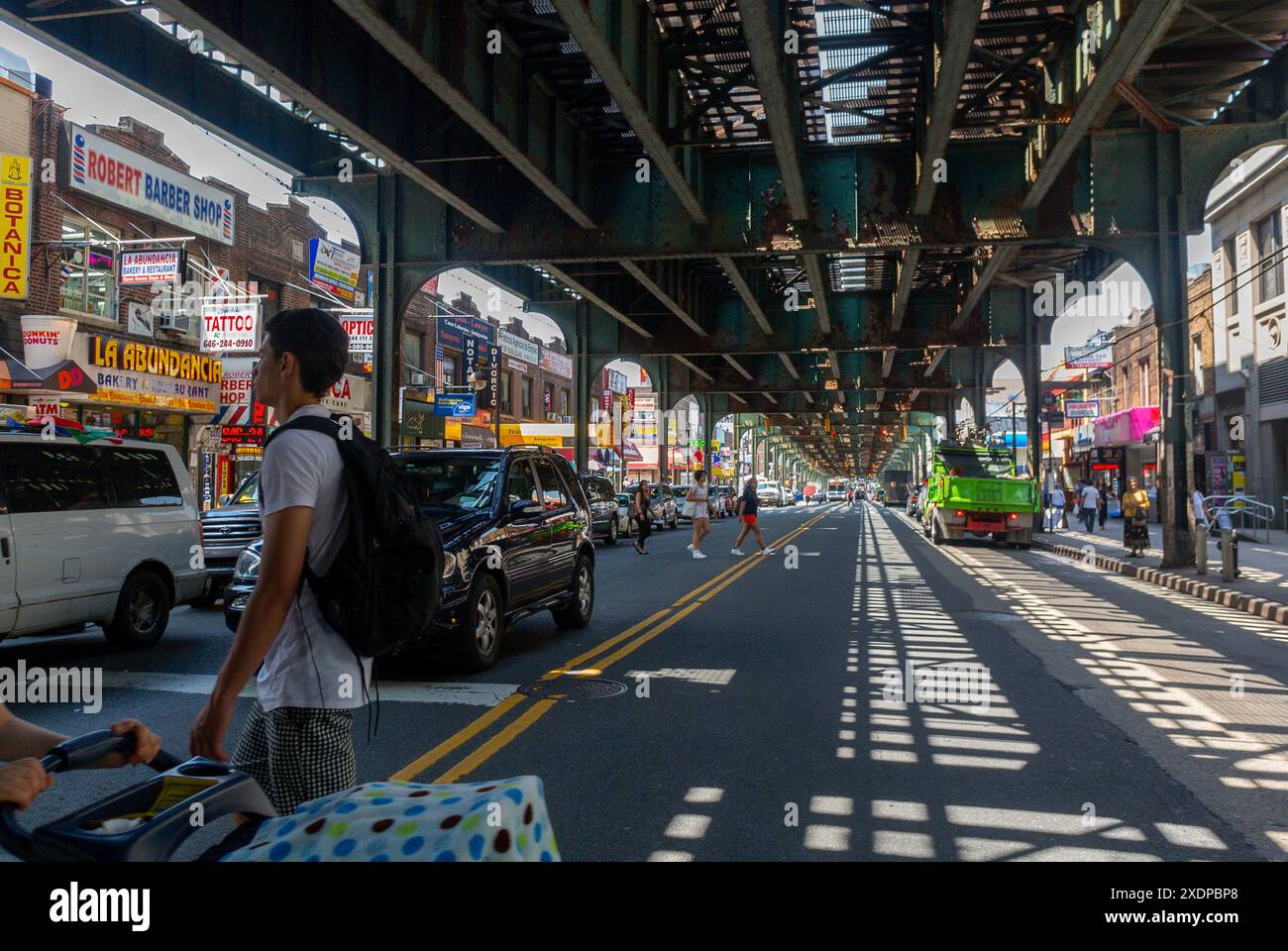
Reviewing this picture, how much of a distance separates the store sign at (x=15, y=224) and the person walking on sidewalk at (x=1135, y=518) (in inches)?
904

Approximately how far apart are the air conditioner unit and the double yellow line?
53.4 feet

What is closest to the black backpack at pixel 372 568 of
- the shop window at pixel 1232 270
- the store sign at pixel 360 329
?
the store sign at pixel 360 329

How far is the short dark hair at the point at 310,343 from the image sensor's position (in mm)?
2762

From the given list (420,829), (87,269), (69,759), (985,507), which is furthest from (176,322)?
(420,829)

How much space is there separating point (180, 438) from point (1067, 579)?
21288 mm

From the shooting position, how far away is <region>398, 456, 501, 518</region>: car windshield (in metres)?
9.09

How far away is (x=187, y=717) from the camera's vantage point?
673 cm

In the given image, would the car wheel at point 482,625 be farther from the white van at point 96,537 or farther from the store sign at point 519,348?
the store sign at point 519,348

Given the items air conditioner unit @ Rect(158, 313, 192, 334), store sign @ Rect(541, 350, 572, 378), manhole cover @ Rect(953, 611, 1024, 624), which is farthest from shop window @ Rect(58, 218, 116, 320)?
store sign @ Rect(541, 350, 572, 378)

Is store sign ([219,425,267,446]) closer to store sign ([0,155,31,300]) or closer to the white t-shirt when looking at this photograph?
store sign ([0,155,31,300])

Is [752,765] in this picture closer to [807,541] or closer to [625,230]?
[625,230]

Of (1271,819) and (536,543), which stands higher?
(536,543)

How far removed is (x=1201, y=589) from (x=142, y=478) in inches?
592
